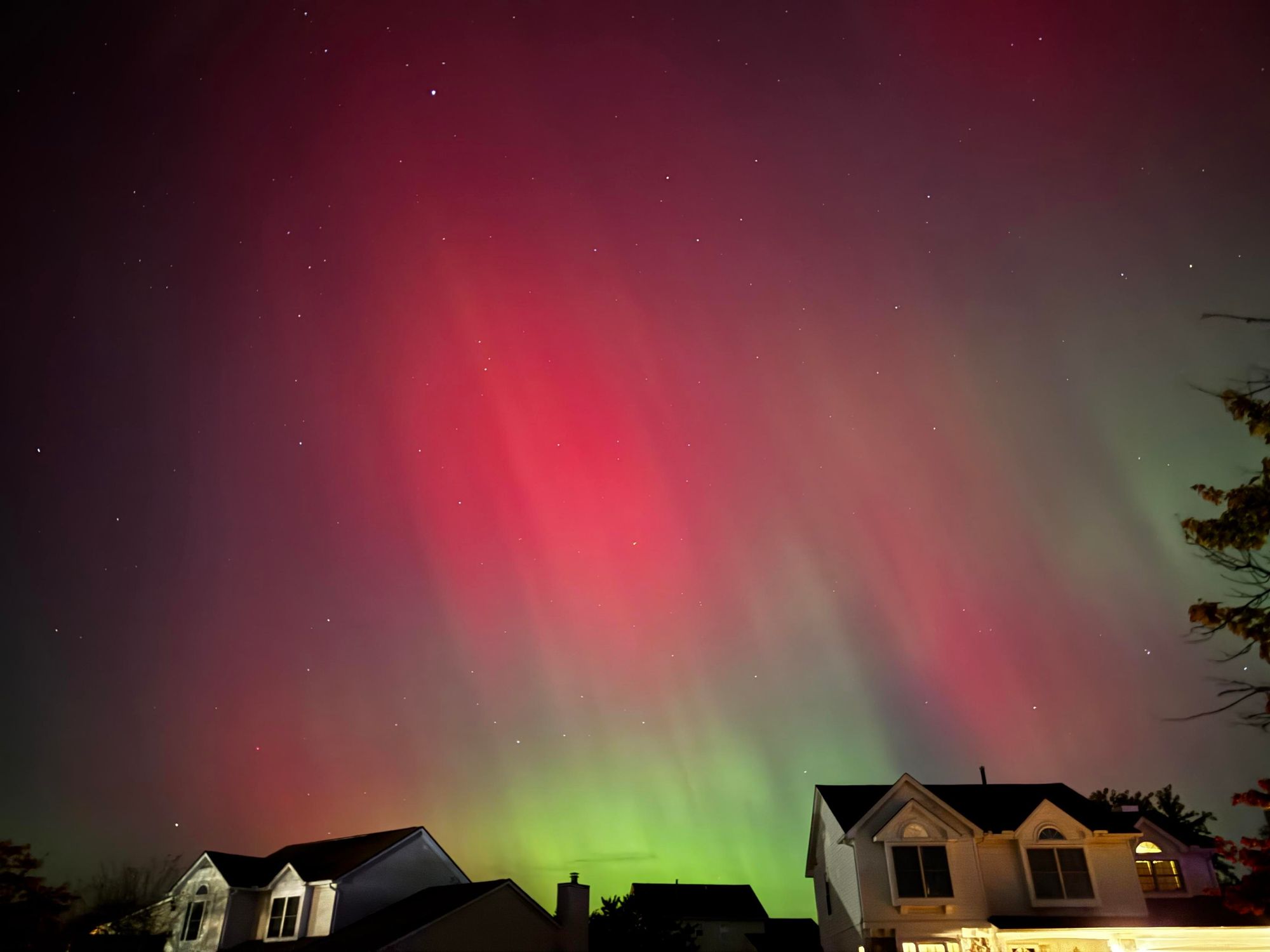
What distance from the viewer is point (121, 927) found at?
140 ft

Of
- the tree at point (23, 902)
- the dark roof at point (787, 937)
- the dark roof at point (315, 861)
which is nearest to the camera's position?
the tree at point (23, 902)

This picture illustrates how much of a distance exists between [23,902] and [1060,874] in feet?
122

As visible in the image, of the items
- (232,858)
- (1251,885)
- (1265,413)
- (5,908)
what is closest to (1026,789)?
(1251,885)

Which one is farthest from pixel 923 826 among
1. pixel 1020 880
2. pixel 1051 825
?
pixel 1051 825

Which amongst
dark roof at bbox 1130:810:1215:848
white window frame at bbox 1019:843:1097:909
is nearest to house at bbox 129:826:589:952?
white window frame at bbox 1019:843:1097:909

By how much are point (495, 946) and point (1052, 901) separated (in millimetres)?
20630

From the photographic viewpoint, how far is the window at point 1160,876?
3284cm

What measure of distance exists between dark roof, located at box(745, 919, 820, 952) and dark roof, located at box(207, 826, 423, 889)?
3043 centimetres

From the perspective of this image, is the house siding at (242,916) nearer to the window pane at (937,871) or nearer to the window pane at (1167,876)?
the window pane at (937,871)

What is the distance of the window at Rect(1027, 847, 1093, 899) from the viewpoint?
31.2 metres

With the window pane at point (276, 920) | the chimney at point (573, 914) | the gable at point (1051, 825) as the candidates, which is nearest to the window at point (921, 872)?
the gable at point (1051, 825)

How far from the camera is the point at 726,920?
212 feet

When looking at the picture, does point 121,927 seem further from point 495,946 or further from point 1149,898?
point 1149,898

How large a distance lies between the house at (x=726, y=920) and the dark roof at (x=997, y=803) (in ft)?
91.7
